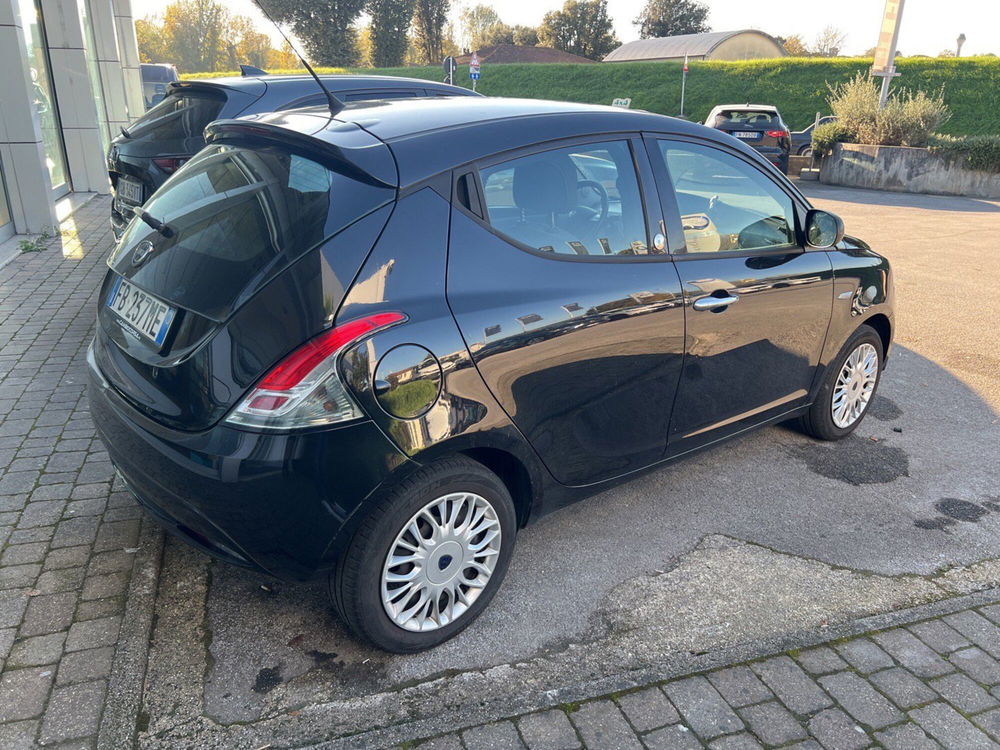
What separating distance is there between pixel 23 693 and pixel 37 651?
21cm

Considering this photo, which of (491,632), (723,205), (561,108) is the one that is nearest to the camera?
(491,632)

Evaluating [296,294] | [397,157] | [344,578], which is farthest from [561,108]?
[344,578]

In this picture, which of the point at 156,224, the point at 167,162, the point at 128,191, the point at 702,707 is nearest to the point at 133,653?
the point at 156,224

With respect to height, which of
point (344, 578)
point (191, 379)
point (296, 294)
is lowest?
point (344, 578)

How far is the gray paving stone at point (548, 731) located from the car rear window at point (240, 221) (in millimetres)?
1582

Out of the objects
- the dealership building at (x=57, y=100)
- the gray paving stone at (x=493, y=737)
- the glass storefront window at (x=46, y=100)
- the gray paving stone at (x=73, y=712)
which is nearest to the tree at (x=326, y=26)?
the dealership building at (x=57, y=100)

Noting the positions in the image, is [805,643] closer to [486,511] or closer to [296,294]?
[486,511]

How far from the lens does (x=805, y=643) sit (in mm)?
2891

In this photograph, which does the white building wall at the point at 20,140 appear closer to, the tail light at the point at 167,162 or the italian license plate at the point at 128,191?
the italian license plate at the point at 128,191

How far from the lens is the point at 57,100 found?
1211 centimetres

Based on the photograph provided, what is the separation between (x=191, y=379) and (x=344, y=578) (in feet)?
2.61

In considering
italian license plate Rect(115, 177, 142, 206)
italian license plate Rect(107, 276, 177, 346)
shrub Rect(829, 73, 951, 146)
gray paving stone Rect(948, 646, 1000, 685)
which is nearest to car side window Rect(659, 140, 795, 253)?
gray paving stone Rect(948, 646, 1000, 685)

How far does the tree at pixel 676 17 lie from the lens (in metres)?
66.8

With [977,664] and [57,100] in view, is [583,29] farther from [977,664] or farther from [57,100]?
[977,664]
